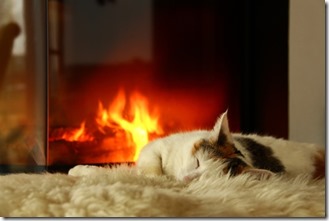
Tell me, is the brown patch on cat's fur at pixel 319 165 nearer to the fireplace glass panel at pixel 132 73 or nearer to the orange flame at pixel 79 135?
the fireplace glass panel at pixel 132 73

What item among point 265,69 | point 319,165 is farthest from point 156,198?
point 265,69

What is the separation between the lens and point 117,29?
5.19ft

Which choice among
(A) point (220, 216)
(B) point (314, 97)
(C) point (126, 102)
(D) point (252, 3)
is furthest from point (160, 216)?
(D) point (252, 3)

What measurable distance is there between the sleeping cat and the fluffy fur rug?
13 centimetres

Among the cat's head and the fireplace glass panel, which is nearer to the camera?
the cat's head

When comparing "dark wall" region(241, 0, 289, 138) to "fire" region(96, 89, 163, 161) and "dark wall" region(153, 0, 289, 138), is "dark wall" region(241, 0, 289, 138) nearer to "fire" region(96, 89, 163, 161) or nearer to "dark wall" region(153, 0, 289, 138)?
"dark wall" region(153, 0, 289, 138)

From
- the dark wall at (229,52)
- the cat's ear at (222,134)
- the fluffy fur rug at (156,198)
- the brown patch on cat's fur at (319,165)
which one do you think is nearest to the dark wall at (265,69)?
the dark wall at (229,52)

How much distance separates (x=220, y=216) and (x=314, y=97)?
718mm

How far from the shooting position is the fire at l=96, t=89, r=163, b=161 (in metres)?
1.58

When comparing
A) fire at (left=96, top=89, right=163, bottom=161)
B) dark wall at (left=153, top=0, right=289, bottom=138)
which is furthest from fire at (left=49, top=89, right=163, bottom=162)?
dark wall at (left=153, top=0, right=289, bottom=138)

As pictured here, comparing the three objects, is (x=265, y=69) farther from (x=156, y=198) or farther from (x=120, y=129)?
(x=156, y=198)

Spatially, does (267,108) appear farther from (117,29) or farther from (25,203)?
(25,203)

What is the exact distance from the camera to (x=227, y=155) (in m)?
1.11

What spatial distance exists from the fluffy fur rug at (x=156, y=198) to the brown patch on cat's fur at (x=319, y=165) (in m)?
0.22
